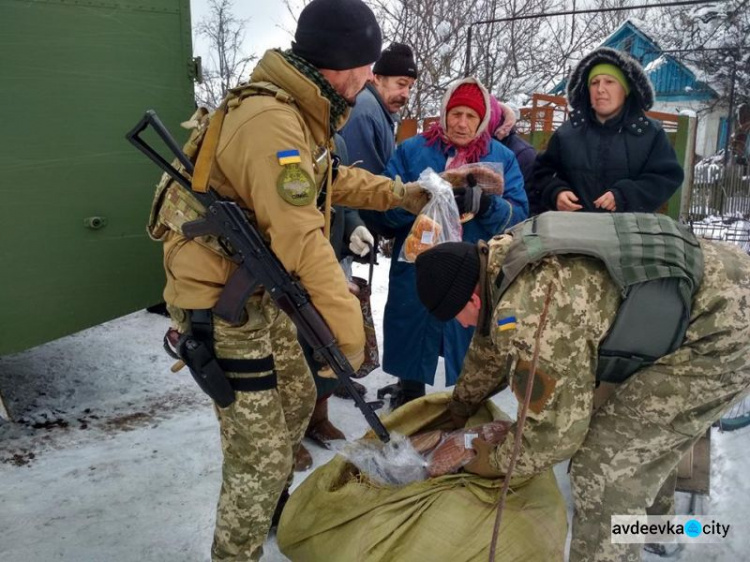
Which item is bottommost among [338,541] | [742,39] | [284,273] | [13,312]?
[338,541]

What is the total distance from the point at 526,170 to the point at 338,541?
2.69 m

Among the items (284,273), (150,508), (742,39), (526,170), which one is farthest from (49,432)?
(742,39)

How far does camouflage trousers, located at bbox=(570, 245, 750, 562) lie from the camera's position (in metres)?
1.84

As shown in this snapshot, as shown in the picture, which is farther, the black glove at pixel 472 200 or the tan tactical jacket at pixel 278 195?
the black glove at pixel 472 200

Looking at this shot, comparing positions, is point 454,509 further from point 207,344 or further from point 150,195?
point 150,195

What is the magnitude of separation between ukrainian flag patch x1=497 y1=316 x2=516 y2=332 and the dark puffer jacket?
1.69 meters

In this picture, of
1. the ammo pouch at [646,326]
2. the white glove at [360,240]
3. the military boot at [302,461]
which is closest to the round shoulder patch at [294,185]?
the ammo pouch at [646,326]

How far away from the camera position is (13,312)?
9.74ft

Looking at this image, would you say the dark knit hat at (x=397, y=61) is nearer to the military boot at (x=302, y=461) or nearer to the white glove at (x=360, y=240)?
the white glove at (x=360, y=240)

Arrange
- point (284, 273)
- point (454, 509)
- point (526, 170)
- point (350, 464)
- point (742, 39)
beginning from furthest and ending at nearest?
point (742, 39)
point (526, 170)
point (350, 464)
point (454, 509)
point (284, 273)

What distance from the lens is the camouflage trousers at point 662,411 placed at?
1845mm

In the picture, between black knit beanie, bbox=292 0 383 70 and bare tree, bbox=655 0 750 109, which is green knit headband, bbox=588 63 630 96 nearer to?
black knit beanie, bbox=292 0 383 70

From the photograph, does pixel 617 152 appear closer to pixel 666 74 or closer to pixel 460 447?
pixel 460 447

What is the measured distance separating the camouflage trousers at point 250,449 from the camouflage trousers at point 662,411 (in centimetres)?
98
